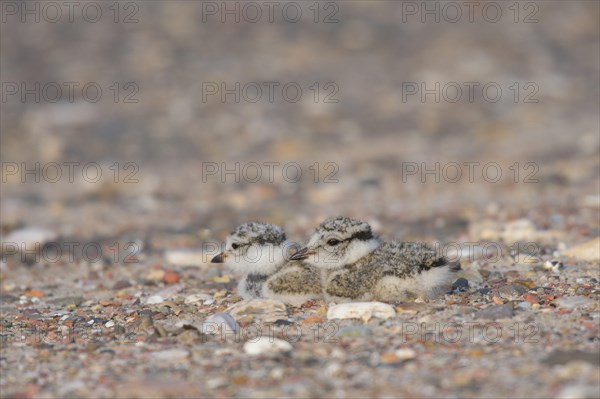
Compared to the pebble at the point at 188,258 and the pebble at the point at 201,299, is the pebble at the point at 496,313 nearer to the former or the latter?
the pebble at the point at 201,299

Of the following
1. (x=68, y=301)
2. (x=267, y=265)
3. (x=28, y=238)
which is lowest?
(x=68, y=301)

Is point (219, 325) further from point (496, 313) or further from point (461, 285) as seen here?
point (461, 285)

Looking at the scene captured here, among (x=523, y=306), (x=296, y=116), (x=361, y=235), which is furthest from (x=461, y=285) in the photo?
(x=296, y=116)

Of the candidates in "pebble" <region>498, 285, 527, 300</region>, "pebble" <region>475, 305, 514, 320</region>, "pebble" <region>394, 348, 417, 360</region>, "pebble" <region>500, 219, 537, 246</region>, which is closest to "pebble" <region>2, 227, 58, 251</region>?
"pebble" <region>500, 219, 537, 246</region>

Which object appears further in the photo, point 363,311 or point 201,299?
point 201,299

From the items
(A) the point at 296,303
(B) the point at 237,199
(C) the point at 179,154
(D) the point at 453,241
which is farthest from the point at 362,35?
(A) the point at 296,303

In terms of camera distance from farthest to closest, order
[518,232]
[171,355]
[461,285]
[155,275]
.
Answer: [518,232]
[155,275]
[461,285]
[171,355]
